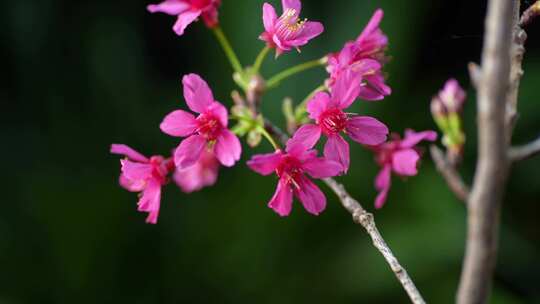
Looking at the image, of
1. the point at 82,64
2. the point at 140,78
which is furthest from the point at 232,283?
the point at 82,64

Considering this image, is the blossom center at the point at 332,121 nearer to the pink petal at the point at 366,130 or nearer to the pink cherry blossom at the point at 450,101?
the pink petal at the point at 366,130

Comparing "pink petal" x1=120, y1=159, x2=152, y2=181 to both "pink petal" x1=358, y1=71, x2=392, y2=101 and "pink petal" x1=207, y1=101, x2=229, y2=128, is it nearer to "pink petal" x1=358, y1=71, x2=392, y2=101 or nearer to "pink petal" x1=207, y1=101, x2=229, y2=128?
"pink petal" x1=207, y1=101, x2=229, y2=128

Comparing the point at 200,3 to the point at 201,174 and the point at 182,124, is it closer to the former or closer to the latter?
the point at 182,124

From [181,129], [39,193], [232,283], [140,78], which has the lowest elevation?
[232,283]

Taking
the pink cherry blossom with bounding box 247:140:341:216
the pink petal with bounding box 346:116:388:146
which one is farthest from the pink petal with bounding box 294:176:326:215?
the pink petal with bounding box 346:116:388:146

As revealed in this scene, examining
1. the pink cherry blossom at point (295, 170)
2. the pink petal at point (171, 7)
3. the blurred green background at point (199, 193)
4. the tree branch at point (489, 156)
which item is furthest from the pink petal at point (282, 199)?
the blurred green background at point (199, 193)

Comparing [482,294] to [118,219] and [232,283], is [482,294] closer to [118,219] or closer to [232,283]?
[232,283]
